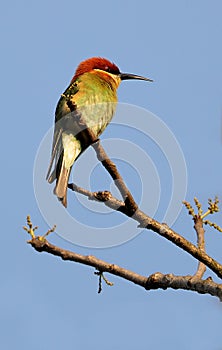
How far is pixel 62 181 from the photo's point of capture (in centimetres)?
470

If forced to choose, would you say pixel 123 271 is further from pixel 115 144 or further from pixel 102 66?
pixel 102 66

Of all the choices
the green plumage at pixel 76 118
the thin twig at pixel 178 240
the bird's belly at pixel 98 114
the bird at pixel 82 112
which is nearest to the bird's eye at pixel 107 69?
the bird at pixel 82 112

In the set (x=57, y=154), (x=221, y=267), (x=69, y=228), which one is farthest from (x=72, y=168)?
(x=221, y=267)

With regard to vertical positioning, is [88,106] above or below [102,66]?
below

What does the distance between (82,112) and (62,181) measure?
81 centimetres

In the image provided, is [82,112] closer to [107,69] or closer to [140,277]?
[107,69]

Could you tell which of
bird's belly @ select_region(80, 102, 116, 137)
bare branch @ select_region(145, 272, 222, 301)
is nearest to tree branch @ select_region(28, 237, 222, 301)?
bare branch @ select_region(145, 272, 222, 301)

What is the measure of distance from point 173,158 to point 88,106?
196cm

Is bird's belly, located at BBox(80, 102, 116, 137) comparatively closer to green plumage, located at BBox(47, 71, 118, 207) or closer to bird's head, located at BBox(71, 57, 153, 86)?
green plumage, located at BBox(47, 71, 118, 207)

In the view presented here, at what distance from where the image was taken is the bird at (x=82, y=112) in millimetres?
4844

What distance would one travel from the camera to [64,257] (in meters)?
2.94

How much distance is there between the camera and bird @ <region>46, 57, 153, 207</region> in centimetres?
484

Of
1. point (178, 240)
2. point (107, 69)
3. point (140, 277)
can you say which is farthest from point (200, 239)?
Result: point (107, 69)

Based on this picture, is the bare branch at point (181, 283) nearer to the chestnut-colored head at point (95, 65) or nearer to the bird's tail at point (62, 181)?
the bird's tail at point (62, 181)
